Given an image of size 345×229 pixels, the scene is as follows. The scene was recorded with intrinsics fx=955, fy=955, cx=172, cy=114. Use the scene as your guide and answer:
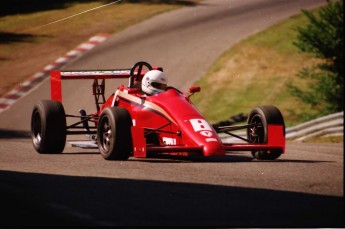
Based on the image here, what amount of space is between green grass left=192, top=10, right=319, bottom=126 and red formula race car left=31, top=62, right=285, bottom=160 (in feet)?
31.4

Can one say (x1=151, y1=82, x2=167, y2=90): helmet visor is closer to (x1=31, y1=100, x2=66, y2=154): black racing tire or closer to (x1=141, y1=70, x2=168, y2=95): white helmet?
(x1=141, y1=70, x2=168, y2=95): white helmet

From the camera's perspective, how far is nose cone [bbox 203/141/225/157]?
11406 mm

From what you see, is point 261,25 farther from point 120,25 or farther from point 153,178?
point 153,178

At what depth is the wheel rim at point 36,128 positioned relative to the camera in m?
14.1

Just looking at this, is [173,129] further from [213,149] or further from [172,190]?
[172,190]

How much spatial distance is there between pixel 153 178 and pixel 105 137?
2.84 metres

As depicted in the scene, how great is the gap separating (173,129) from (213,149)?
105cm

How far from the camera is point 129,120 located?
39.5 ft

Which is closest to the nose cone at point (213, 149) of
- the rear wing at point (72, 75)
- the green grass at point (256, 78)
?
the rear wing at point (72, 75)

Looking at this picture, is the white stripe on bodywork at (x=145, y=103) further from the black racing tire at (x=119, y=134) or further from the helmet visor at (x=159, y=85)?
the black racing tire at (x=119, y=134)

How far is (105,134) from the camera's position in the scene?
1259cm

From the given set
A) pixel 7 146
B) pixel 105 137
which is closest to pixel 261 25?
pixel 7 146

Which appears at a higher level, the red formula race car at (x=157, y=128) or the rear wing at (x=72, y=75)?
the rear wing at (x=72, y=75)

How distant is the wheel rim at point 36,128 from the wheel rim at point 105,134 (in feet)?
5.81
